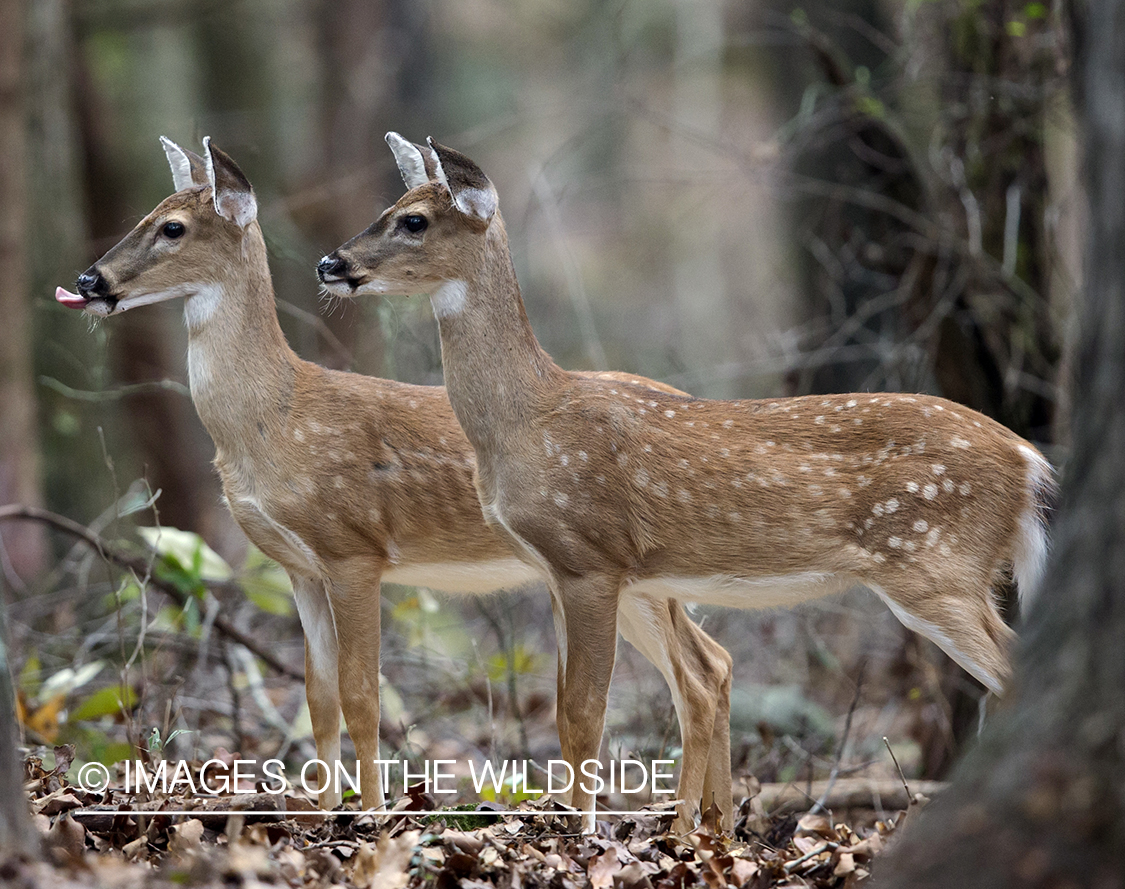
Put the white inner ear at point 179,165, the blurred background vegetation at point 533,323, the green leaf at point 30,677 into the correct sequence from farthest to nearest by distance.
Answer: the blurred background vegetation at point 533,323
the green leaf at point 30,677
the white inner ear at point 179,165

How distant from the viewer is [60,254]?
9.86m

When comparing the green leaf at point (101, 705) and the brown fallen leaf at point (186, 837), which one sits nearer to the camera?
the brown fallen leaf at point (186, 837)

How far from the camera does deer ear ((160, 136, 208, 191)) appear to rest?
568cm

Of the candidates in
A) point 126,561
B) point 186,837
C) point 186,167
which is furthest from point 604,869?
→ point 186,167

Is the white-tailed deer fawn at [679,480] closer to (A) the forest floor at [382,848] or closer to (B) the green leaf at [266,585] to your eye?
(A) the forest floor at [382,848]

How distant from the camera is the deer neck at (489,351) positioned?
5125mm

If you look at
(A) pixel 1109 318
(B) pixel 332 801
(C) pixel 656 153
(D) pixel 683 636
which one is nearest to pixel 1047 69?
(D) pixel 683 636

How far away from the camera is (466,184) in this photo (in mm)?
5070

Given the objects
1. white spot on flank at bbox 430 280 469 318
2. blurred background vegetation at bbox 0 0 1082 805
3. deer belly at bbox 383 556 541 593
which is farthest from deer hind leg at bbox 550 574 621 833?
white spot on flank at bbox 430 280 469 318

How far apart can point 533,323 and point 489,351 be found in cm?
477

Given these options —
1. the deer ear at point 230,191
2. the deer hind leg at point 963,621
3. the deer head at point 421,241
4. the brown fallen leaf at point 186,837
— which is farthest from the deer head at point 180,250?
the deer hind leg at point 963,621

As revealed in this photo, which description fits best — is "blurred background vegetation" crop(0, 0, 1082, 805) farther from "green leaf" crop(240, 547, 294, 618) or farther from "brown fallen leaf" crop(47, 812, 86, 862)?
"brown fallen leaf" crop(47, 812, 86, 862)

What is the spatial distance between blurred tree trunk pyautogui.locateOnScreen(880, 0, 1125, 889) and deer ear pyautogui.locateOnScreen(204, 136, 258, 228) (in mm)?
3660

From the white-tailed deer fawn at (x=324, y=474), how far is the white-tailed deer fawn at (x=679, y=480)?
452 mm
